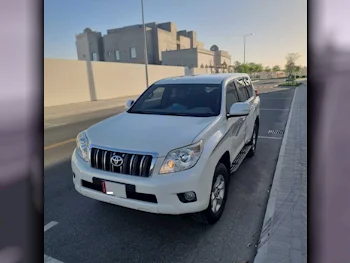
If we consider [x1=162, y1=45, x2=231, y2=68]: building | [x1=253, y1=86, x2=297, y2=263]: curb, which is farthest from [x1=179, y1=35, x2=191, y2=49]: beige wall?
[x1=253, y1=86, x2=297, y2=263]: curb

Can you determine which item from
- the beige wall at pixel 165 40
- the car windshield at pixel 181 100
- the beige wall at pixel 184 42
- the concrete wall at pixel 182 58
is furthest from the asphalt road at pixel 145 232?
the beige wall at pixel 184 42

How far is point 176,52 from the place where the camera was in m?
48.1

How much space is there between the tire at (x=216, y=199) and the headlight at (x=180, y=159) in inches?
15.0

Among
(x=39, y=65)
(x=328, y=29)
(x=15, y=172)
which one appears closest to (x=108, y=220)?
(x=15, y=172)

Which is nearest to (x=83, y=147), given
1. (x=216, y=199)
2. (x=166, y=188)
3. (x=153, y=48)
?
(x=166, y=188)

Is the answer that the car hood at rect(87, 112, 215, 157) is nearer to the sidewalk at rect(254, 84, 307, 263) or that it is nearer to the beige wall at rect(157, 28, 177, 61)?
the sidewalk at rect(254, 84, 307, 263)

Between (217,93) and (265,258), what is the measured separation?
1.97 metres

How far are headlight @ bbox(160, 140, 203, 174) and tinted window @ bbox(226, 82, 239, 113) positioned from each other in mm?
1067

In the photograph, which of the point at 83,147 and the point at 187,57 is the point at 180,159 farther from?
the point at 187,57

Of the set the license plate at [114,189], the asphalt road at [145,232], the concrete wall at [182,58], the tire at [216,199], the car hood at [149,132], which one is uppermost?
the concrete wall at [182,58]

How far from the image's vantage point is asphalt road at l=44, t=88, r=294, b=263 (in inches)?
93.1

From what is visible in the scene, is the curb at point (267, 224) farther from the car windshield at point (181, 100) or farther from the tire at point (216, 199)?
the car windshield at point (181, 100)

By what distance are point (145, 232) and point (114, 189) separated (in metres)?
0.62

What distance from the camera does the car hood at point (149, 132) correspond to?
2.39 meters
